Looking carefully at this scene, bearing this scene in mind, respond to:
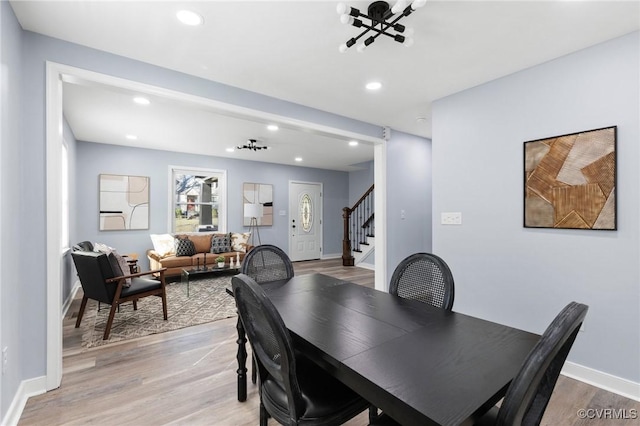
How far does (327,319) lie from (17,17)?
267cm

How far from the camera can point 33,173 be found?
201 cm

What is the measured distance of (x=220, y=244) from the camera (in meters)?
5.92

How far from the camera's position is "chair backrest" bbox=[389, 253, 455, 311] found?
165cm

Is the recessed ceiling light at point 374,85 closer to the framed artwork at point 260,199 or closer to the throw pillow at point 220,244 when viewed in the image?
the framed artwork at point 260,199

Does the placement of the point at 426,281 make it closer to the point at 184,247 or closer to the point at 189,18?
the point at 189,18

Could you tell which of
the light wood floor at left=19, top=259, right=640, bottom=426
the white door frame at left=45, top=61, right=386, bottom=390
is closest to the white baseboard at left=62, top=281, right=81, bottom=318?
the light wood floor at left=19, top=259, right=640, bottom=426

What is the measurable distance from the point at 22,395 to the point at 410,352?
2.45 meters

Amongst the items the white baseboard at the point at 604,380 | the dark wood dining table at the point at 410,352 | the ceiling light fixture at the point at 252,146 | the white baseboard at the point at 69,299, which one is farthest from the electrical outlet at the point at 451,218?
the white baseboard at the point at 69,299

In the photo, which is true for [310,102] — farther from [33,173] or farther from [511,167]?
[33,173]

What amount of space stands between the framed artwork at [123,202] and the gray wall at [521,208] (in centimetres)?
521

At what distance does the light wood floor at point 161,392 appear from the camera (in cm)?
177

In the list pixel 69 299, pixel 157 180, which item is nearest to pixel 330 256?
pixel 157 180

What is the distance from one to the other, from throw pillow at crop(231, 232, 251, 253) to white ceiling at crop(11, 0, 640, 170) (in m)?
3.28

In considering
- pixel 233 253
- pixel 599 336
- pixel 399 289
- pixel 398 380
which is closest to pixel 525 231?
pixel 599 336
